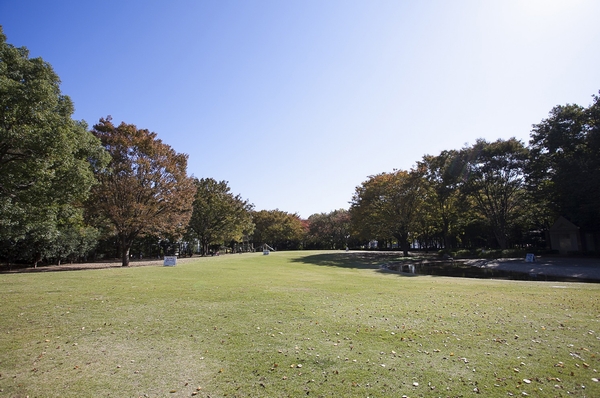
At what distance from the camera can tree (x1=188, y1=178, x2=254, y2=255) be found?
1956 inches

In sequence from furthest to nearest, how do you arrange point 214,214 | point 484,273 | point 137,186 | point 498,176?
point 214,214 < point 498,176 < point 137,186 < point 484,273

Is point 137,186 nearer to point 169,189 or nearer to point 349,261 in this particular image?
point 169,189

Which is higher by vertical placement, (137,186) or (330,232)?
(137,186)

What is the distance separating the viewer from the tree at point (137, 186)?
27031 mm

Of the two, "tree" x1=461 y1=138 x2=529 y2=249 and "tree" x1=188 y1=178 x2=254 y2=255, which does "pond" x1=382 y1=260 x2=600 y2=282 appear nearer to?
"tree" x1=461 y1=138 x2=529 y2=249

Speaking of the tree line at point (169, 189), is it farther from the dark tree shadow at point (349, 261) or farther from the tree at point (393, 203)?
the dark tree shadow at point (349, 261)

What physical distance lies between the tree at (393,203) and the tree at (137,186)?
26.9 meters

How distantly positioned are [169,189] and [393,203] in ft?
99.5

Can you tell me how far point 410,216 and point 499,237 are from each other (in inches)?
465

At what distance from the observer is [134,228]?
28.7m

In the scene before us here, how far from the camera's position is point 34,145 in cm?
1514

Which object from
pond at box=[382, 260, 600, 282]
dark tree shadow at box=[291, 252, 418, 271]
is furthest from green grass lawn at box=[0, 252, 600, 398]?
dark tree shadow at box=[291, 252, 418, 271]

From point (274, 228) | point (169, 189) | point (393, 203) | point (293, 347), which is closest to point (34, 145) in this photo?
point (169, 189)

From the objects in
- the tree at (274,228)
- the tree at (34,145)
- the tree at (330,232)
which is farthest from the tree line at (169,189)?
the tree at (330,232)
